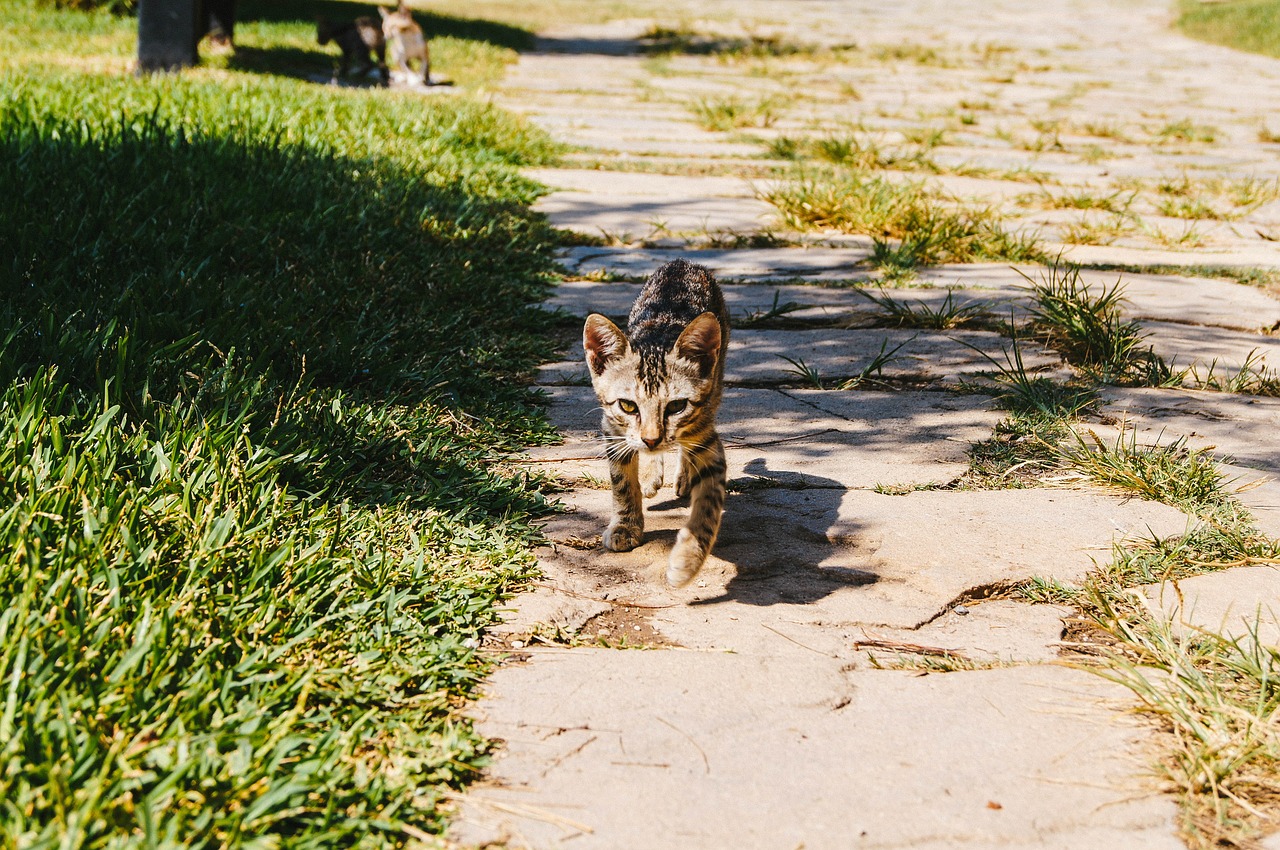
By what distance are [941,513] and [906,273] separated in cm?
258

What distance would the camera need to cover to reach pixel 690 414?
304cm

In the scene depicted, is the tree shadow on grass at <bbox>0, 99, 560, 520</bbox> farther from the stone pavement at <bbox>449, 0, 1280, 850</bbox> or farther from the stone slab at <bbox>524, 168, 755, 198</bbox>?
the stone slab at <bbox>524, 168, 755, 198</bbox>

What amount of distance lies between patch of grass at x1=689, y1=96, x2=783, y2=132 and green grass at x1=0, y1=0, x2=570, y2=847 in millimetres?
4435

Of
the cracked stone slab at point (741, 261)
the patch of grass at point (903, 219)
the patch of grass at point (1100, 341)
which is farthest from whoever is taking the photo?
the patch of grass at point (903, 219)

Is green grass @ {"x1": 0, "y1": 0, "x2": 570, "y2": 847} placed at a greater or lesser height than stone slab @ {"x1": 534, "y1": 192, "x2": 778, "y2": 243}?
lesser

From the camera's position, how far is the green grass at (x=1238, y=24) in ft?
59.6

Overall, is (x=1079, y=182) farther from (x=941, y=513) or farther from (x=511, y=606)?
(x=511, y=606)

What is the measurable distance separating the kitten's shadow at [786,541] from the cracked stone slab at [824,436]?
25 millimetres

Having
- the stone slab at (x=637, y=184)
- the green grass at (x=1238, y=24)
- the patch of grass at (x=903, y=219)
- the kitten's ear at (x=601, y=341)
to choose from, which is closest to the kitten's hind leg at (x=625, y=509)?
the kitten's ear at (x=601, y=341)

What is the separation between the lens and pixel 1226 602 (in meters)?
2.50

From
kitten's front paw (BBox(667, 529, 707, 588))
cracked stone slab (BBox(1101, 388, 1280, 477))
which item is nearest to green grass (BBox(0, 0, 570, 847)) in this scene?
Result: kitten's front paw (BBox(667, 529, 707, 588))

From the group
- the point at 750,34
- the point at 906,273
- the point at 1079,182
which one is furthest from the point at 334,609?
the point at 750,34

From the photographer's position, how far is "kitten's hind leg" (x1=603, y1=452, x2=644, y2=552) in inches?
116

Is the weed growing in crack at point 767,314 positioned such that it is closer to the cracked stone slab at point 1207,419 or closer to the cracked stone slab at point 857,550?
the cracked stone slab at point 1207,419
